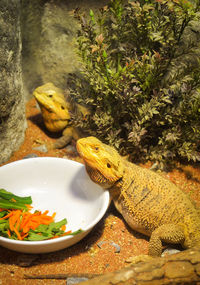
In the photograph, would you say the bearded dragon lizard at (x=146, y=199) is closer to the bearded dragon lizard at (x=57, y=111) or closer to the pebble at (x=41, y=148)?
the pebble at (x=41, y=148)

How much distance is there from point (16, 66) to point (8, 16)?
604 mm

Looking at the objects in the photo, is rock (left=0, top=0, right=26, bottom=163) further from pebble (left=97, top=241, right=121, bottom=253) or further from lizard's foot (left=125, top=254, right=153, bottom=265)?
Answer: lizard's foot (left=125, top=254, right=153, bottom=265)

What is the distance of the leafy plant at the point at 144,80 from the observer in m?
3.02

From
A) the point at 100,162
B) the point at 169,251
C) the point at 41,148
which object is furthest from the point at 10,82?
the point at 169,251

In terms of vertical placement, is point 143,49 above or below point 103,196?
above

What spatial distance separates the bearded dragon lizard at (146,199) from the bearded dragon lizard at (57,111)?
1.46m

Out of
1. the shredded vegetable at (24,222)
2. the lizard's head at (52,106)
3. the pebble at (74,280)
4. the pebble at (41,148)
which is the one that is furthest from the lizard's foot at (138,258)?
the lizard's head at (52,106)

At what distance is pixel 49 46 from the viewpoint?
445 centimetres

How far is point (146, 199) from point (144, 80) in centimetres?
148

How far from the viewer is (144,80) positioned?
3.21 m

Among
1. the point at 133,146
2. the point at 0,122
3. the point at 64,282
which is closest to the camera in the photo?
the point at 64,282

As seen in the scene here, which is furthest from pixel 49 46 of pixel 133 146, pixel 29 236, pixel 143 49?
pixel 29 236

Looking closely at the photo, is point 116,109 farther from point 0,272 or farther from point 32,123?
point 0,272

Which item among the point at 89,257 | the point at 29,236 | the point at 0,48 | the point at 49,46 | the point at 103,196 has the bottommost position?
the point at 89,257
